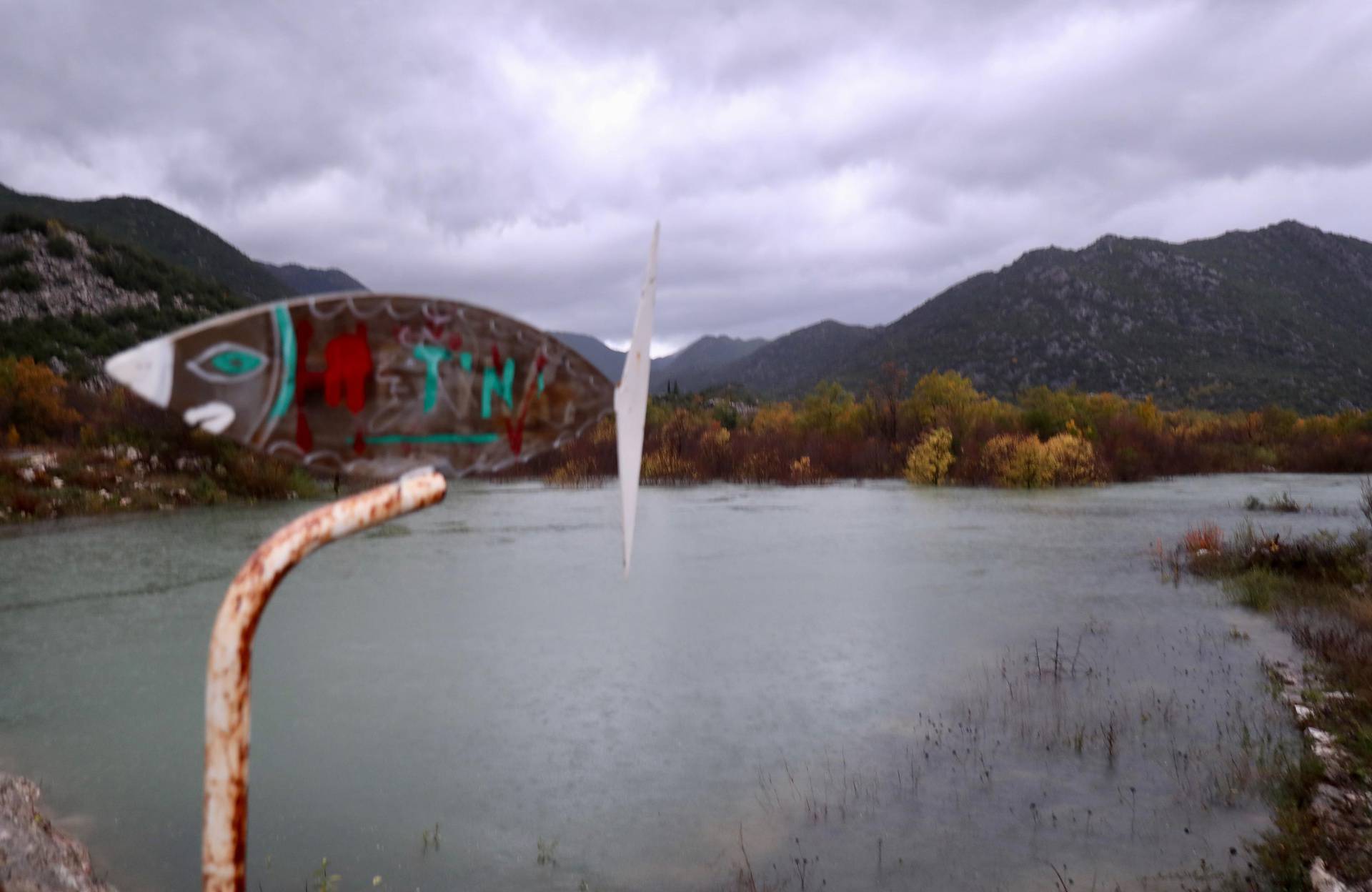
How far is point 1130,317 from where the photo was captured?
63562 mm

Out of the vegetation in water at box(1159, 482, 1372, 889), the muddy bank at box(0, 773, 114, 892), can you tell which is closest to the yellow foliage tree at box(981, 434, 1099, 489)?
the vegetation in water at box(1159, 482, 1372, 889)

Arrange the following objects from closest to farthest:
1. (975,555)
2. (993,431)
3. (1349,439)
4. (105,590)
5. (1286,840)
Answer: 1. (1286,840)
2. (105,590)
3. (975,555)
4. (993,431)
5. (1349,439)

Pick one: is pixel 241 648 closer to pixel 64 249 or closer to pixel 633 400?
pixel 633 400

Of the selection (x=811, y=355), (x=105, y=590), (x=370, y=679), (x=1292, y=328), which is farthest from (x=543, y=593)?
(x=811, y=355)

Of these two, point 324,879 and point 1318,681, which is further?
point 1318,681

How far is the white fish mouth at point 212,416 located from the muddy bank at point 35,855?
2163mm

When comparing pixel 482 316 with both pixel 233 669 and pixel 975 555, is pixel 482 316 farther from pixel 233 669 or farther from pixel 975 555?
pixel 975 555

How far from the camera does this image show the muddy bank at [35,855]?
271 cm

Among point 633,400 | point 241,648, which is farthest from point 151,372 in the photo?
point 633,400

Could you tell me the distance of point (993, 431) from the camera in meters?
25.3

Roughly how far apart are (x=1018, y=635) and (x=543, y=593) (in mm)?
5129

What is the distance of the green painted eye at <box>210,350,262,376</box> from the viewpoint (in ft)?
3.77

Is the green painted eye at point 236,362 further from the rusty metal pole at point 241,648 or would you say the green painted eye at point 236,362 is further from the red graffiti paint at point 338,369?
the rusty metal pole at point 241,648

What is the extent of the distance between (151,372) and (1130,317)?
70237 mm
